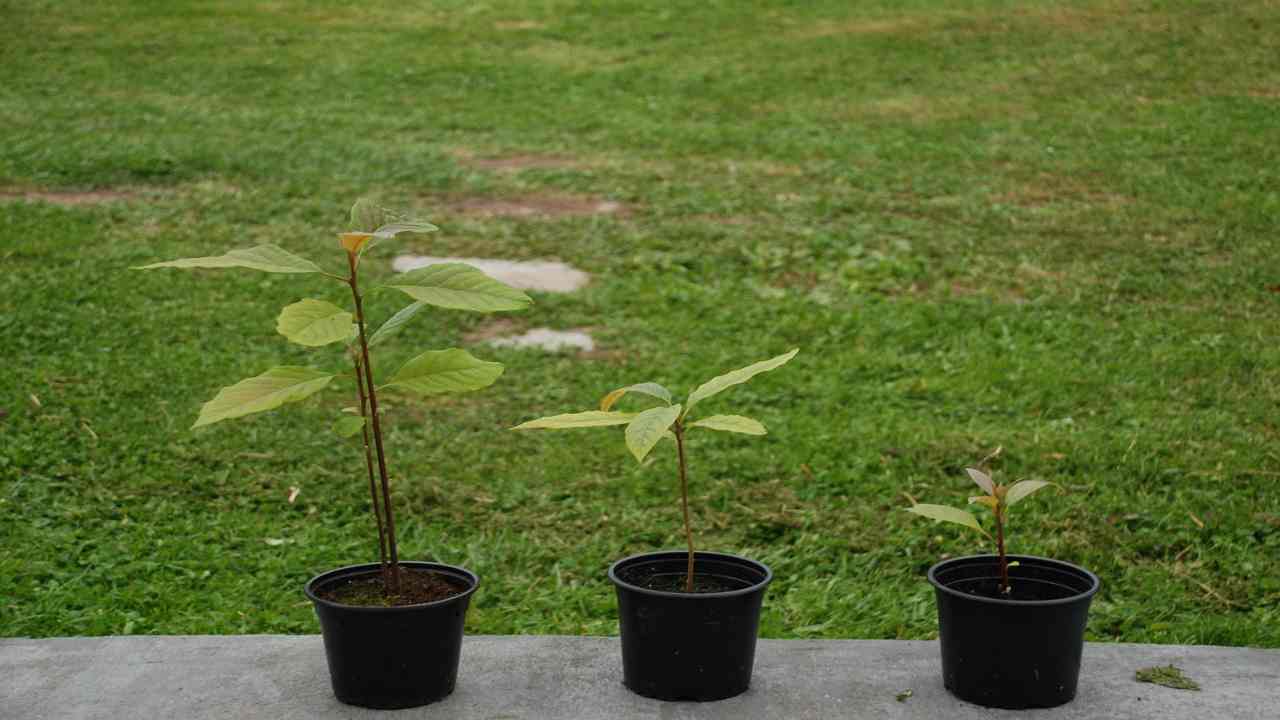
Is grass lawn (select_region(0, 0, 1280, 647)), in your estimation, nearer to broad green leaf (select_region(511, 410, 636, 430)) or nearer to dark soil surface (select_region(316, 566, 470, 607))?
dark soil surface (select_region(316, 566, 470, 607))

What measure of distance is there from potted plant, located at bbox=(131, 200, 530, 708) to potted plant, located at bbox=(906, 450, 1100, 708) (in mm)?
756

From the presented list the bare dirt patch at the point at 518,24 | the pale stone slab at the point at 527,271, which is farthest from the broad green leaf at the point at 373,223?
the bare dirt patch at the point at 518,24

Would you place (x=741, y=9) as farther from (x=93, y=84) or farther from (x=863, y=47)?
(x=93, y=84)

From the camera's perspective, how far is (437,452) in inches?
160

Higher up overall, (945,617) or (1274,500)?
(945,617)

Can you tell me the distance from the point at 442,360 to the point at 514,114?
7.72 meters

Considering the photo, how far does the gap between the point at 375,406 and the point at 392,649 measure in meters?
0.38

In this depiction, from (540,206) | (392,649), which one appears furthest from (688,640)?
(540,206)

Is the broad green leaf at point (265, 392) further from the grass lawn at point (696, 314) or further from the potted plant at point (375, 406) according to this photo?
the grass lawn at point (696, 314)

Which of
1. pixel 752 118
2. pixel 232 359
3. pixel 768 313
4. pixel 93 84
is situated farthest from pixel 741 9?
pixel 232 359

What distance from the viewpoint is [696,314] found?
18.0 ft

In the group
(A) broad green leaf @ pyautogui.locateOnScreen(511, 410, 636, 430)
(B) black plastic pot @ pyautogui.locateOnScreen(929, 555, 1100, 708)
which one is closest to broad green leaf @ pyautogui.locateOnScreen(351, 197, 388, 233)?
(A) broad green leaf @ pyautogui.locateOnScreen(511, 410, 636, 430)

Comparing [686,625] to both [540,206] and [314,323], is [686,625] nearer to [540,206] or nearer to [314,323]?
[314,323]

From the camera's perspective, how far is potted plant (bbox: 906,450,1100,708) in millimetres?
2064
